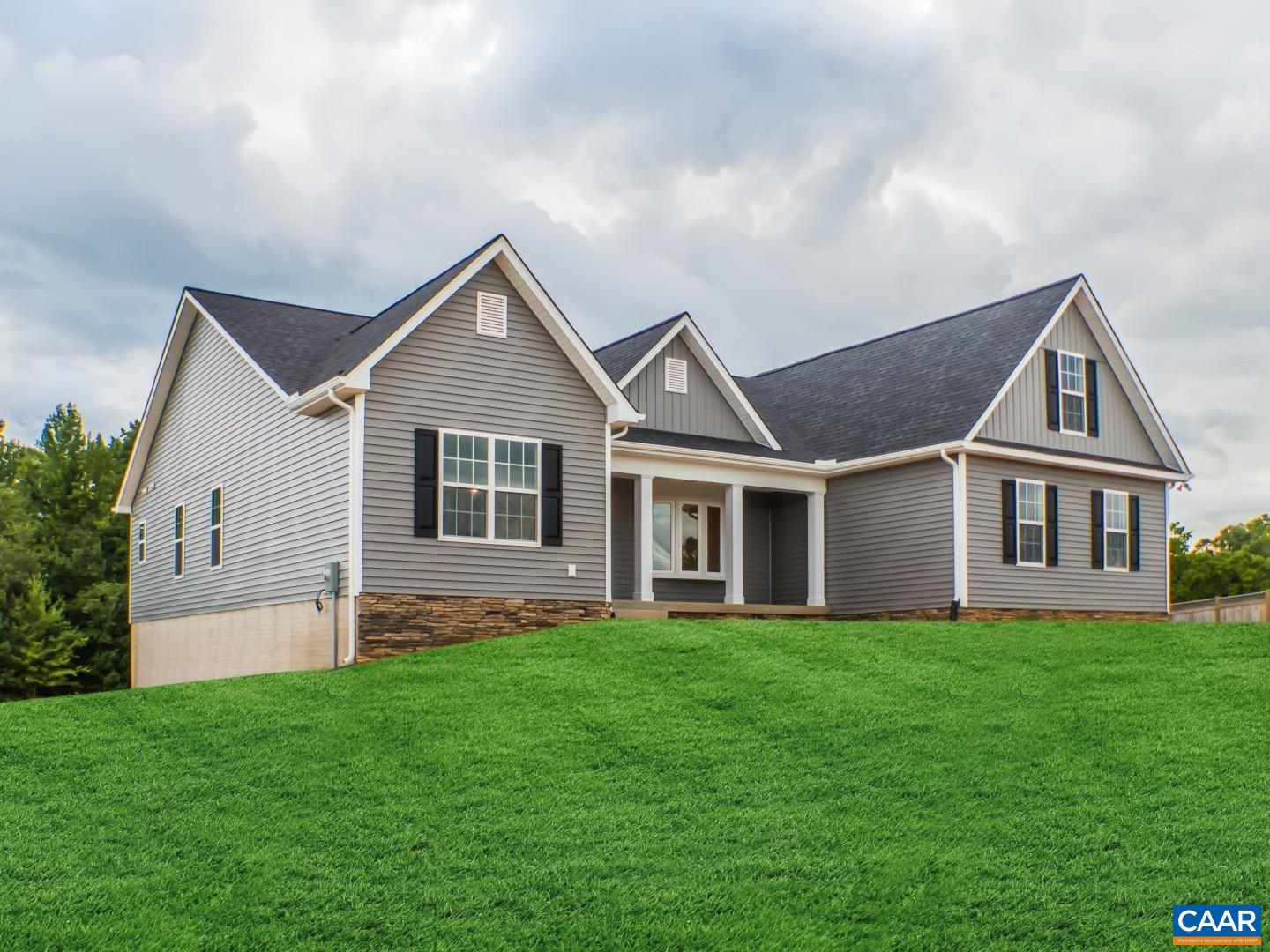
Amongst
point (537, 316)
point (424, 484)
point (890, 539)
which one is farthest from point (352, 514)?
Result: point (890, 539)

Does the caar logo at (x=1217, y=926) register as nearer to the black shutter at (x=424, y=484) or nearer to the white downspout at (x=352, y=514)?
the white downspout at (x=352, y=514)

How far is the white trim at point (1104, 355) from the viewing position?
21609 millimetres

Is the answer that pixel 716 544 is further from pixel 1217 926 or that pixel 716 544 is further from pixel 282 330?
pixel 1217 926

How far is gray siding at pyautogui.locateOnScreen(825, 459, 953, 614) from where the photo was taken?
2111 centimetres

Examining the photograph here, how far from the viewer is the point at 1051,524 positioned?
2231 cm

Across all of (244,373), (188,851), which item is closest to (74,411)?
(244,373)

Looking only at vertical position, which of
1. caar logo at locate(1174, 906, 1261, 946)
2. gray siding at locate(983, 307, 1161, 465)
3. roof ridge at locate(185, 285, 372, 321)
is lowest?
caar logo at locate(1174, 906, 1261, 946)

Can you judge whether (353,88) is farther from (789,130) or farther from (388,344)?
(789,130)

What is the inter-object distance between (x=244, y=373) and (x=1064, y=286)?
1477 centimetres

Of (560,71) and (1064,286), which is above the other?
(560,71)

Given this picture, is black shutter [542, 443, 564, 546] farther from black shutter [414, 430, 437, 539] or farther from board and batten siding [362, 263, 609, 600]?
black shutter [414, 430, 437, 539]

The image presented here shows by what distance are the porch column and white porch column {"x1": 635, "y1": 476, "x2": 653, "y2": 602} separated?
1.63 meters

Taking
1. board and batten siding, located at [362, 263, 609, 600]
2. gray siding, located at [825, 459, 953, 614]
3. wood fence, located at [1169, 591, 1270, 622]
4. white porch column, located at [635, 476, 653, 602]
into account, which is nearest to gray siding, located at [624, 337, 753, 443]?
white porch column, located at [635, 476, 653, 602]

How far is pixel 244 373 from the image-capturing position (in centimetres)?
1945
